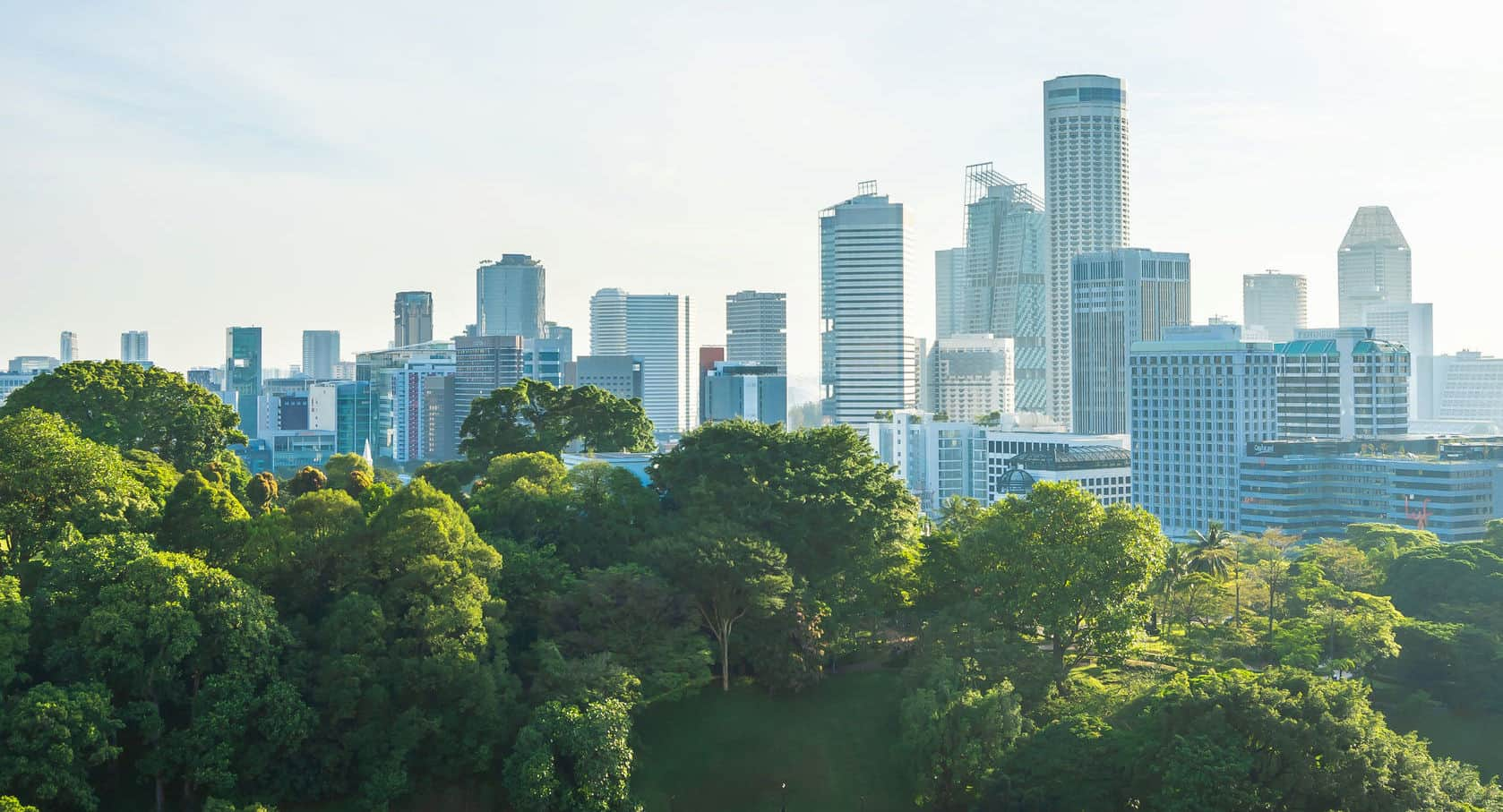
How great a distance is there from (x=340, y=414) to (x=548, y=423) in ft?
355

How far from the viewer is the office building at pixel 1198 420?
100 metres

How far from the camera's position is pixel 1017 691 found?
33.9 metres

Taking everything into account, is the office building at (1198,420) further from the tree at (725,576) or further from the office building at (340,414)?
the office building at (340,414)

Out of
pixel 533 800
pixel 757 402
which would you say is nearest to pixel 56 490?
pixel 533 800

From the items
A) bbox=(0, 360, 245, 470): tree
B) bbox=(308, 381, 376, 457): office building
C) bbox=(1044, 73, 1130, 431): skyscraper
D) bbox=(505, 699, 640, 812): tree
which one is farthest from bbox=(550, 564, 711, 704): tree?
bbox=(1044, 73, 1130, 431): skyscraper

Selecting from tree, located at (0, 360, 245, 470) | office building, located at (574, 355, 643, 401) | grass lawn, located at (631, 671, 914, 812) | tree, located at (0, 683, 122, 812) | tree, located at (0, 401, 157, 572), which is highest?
office building, located at (574, 355, 643, 401)

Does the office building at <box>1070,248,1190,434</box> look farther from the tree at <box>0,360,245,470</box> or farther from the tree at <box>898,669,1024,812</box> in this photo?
the tree at <box>898,669,1024,812</box>

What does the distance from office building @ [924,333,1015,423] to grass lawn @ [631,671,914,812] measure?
6299 inches

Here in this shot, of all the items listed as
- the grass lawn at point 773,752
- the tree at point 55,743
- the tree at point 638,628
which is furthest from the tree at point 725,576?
the tree at point 55,743

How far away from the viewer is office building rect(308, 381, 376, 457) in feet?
511

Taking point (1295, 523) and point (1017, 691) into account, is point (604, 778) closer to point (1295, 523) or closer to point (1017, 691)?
point (1017, 691)

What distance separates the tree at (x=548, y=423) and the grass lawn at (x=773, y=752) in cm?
2043

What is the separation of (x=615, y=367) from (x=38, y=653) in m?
158

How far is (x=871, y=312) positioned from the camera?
173875 mm
